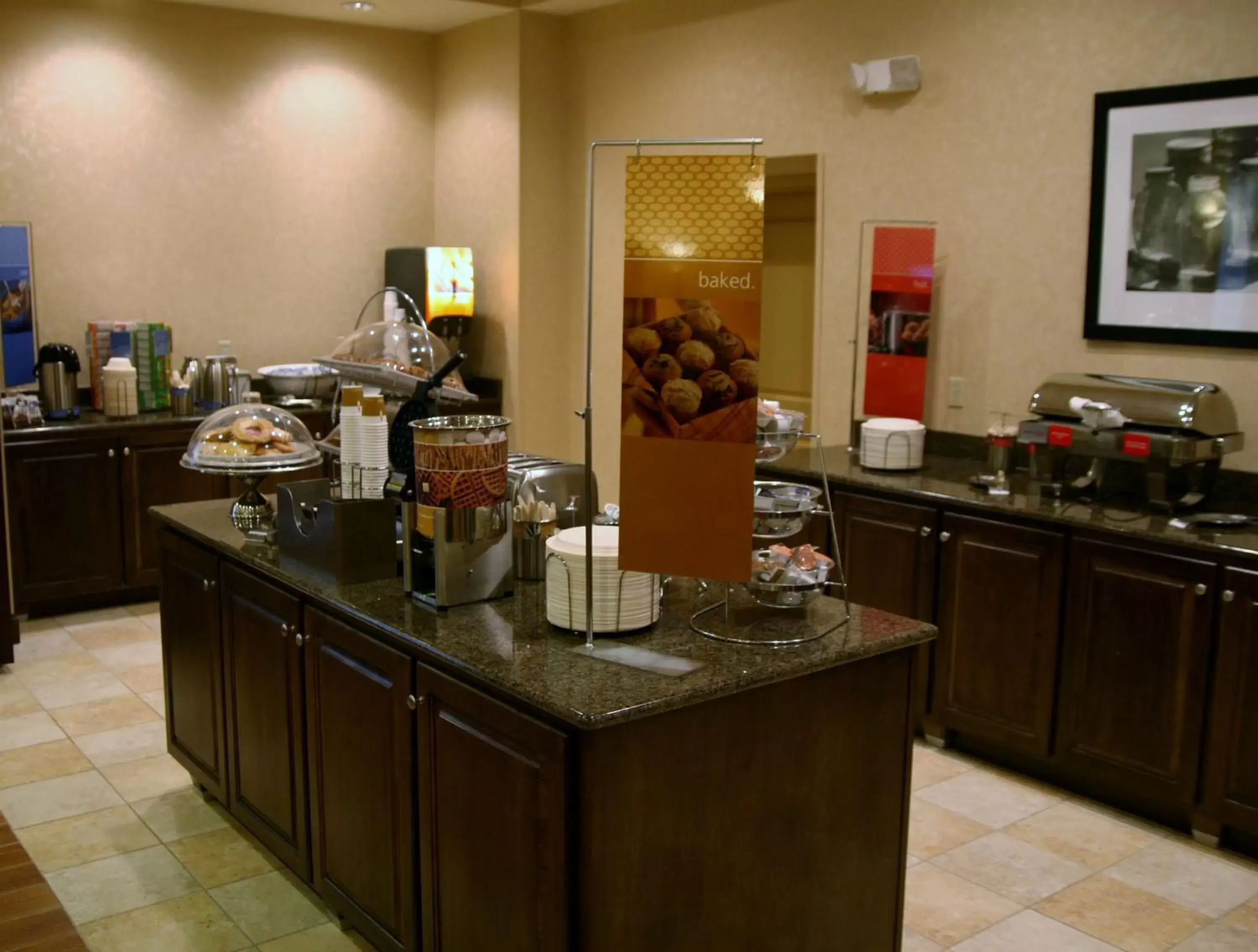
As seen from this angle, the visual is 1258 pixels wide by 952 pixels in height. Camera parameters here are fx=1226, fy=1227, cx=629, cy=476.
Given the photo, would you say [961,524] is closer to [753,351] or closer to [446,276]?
[753,351]

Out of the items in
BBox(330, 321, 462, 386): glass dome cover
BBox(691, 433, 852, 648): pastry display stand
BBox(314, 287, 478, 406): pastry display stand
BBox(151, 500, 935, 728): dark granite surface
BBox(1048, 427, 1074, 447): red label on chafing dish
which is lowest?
BBox(151, 500, 935, 728): dark granite surface

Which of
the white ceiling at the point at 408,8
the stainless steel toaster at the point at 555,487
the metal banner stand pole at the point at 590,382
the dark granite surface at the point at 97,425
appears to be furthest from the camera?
the white ceiling at the point at 408,8

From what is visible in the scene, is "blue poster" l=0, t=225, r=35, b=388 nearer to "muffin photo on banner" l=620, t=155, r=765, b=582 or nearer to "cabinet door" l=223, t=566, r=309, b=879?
"cabinet door" l=223, t=566, r=309, b=879

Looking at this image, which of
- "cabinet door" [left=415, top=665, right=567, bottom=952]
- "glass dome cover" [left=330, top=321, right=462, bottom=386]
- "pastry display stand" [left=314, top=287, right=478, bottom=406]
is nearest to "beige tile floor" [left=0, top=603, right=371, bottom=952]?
"cabinet door" [left=415, top=665, right=567, bottom=952]

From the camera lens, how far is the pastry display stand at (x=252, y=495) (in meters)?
3.43

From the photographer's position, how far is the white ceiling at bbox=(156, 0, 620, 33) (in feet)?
21.4

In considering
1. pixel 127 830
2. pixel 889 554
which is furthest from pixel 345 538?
pixel 889 554

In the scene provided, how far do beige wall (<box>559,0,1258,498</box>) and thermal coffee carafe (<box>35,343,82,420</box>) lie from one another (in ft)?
10.7

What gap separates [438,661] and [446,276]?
4702mm

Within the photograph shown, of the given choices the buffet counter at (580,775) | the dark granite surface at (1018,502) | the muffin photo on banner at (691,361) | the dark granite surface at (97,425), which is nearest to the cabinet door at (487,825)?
the buffet counter at (580,775)

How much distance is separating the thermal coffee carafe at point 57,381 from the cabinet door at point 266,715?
2.90 m

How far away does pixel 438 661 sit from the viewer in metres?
2.53

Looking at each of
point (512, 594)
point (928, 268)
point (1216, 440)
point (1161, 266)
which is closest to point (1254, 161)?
point (1161, 266)

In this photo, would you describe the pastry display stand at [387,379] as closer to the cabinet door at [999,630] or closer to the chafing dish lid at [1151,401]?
the cabinet door at [999,630]
